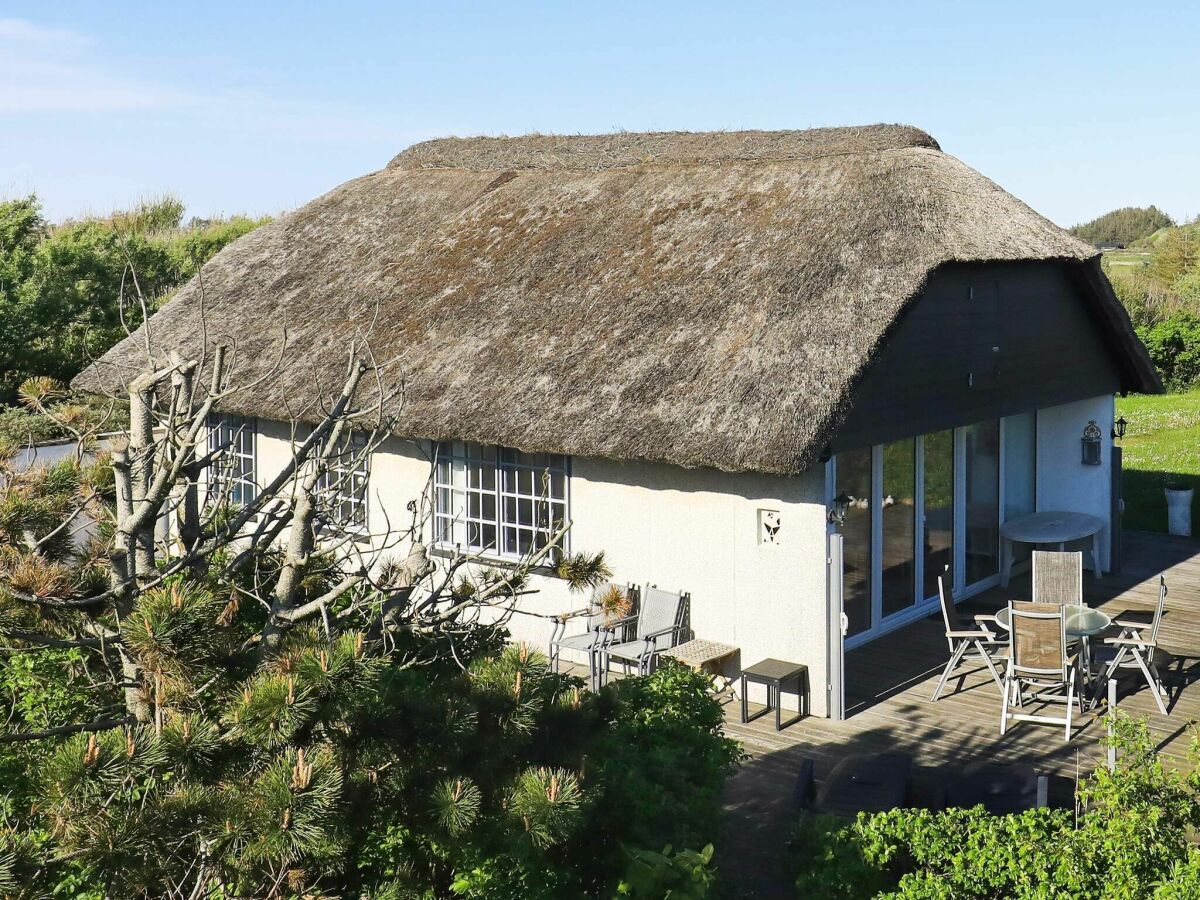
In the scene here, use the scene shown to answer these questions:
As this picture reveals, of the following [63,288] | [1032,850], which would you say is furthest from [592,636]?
[63,288]

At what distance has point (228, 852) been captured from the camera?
3471mm

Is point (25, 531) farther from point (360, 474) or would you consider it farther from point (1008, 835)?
point (360, 474)

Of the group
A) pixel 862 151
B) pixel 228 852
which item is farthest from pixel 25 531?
pixel 862 151

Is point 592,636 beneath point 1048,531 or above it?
beneath

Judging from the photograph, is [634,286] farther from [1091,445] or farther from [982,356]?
[1091,445]

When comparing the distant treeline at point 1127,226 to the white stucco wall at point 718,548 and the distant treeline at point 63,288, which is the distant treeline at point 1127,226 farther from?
the white stucco wall at point 718,548

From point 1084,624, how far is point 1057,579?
0.97m

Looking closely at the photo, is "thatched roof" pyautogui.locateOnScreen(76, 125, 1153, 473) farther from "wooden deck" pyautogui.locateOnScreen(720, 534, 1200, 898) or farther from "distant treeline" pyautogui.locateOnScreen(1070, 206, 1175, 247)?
"distant treeline" pyautogui.locateOnScreen(1070, 206, 1175, 247)

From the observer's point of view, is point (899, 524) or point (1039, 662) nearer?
point (1039, 662)

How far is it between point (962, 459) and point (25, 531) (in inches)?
389

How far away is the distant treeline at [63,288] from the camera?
771 inches

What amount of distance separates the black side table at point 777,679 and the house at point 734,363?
0.38 ft

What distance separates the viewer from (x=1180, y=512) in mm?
15859

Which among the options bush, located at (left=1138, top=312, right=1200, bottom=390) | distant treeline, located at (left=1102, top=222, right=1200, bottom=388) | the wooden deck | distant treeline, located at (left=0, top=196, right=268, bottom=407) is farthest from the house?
distant treeline, located at (left=1102, top=222, right=1200, bottom=388)
